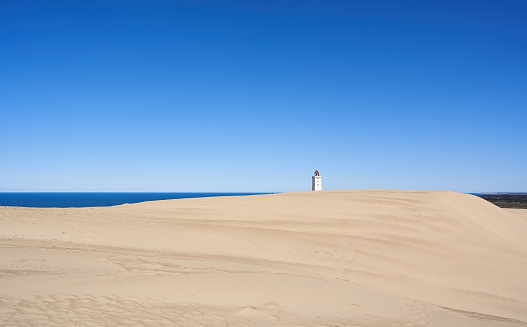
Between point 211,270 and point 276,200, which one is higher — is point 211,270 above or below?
below

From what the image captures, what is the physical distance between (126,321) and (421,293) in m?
7.74

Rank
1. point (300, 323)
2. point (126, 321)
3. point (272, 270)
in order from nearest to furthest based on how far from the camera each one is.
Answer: point (126, 321) < point (300, 323) < point (272, 270)

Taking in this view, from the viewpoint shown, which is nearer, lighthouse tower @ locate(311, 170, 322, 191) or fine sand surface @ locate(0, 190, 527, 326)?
fine sand surface @ locate(0, 190, 527, 326)

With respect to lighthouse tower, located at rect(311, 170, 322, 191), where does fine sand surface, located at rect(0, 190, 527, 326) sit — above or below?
below

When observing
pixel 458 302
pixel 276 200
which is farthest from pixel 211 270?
pixel 276 200

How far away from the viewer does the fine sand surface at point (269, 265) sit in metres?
5.98

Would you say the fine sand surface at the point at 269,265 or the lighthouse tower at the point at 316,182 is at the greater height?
the lighthouse tower at the point at 316,182

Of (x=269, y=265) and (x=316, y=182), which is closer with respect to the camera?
(x=269, y=265)

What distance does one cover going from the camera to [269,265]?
995 centimetres

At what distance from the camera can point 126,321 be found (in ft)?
16.9

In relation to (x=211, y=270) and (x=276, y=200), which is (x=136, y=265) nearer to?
(x=211, y=270)

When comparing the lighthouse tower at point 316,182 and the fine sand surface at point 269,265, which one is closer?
the fine sand surface at point 269,265

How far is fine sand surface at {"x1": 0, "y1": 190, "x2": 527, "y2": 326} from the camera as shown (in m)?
5.98

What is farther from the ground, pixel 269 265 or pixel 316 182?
pixel 316 182
